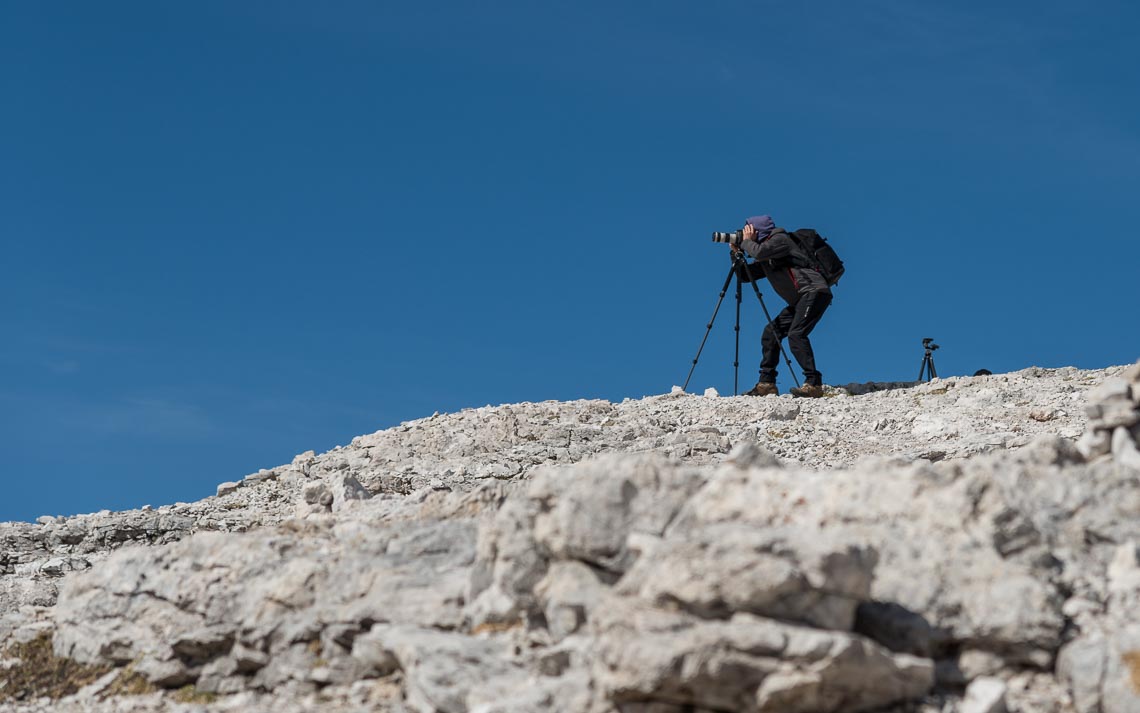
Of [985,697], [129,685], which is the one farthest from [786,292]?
[985,697]

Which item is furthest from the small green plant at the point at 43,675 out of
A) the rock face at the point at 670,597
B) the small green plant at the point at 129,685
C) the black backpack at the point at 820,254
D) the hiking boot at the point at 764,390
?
the black backpack at the point at 820,254

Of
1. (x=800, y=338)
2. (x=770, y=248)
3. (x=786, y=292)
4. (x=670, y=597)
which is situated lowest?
(x=670, y=597)

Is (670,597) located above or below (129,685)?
below

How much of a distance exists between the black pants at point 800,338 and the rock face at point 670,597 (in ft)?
55.5

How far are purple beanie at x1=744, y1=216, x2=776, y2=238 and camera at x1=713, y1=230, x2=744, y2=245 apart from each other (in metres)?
0.36

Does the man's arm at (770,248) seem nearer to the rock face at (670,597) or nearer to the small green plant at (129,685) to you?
the rock face at (670,597)

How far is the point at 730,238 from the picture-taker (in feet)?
103

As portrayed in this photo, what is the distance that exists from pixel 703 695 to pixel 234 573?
18.8ft

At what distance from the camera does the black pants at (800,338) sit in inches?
1184

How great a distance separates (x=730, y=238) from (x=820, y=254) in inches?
83.8

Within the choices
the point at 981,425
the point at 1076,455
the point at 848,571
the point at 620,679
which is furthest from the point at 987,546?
the point at 981,425

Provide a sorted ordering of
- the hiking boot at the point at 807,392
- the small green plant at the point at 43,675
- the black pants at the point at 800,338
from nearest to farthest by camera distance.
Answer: the small green plant at the point at 43,675 → the hiking boot at the point at 807,392 → the black pants at the point at 800,338

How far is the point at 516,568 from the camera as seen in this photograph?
34.1 feet

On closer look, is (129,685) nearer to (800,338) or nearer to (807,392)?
(807,392)
